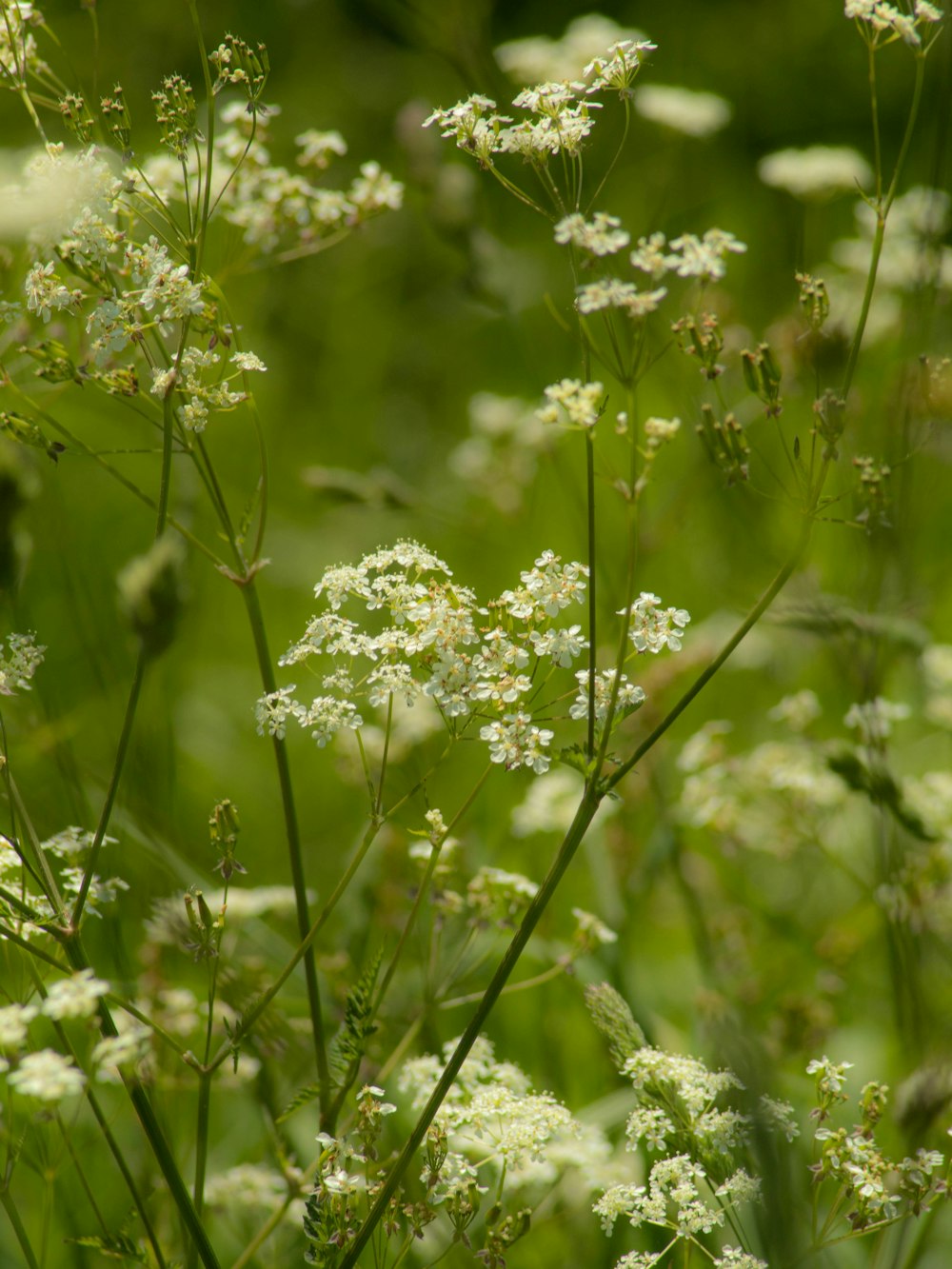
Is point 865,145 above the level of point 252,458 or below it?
above

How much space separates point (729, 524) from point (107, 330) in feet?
3.92

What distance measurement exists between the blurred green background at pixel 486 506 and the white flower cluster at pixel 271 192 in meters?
0.23

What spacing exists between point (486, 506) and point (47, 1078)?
2716mm

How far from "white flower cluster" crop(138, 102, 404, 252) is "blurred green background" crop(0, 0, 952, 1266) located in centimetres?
23

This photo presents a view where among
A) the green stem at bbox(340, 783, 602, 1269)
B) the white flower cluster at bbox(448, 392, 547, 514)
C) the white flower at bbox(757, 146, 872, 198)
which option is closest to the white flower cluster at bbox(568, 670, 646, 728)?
the green stem at bbox(340, 783, 602, 1269)

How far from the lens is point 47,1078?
0.80 meters

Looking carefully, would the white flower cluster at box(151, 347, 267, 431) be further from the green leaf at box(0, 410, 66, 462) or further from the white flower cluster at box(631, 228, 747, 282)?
the white flower cluster at box(631, 228, 747, 282)

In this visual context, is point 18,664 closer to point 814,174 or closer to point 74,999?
point 74,999

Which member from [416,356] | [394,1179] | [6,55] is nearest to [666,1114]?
[394,1179]

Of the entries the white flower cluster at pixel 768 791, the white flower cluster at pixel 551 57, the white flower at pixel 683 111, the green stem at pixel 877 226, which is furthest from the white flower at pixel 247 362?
the white flower at pixel 683 111

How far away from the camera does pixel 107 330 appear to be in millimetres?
1182

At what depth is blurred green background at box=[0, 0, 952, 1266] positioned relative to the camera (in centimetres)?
177

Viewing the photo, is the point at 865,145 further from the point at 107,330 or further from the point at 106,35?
the point at 107,330

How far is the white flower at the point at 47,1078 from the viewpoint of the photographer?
782mm
